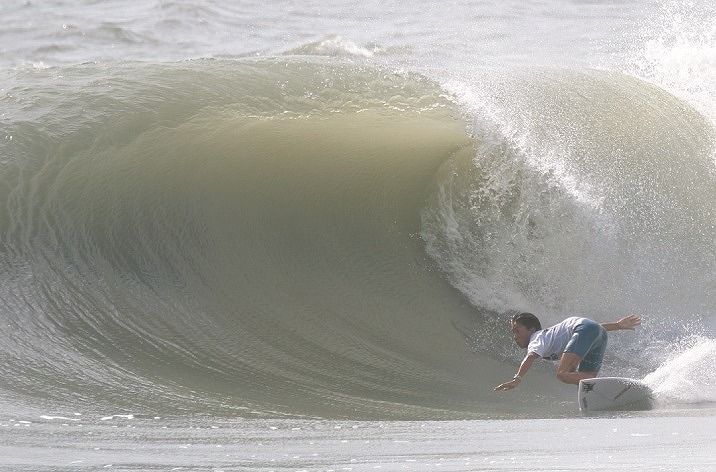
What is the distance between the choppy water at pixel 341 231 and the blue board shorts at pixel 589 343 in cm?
36

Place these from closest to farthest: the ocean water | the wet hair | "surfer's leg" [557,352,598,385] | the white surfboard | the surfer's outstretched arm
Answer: the ocean water → the white surfboard → the surfer's outstretched arm → "surfer's leg" [557,352,598,385] → the wet hair

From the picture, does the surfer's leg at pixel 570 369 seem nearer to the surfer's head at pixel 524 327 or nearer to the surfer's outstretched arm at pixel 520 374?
the surfer's outstretched arm at pixel 520 374

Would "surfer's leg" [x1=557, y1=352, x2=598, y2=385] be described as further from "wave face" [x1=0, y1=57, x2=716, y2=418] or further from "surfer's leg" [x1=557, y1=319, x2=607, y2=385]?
"wave face" [x1=0, y1=57, x2=716, y2=418]

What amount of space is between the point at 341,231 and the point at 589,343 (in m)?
2.66

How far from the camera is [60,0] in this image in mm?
19578

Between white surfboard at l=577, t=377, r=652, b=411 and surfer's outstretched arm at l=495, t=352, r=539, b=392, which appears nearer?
white surfboard at l=577, t=377, r=652, b=411

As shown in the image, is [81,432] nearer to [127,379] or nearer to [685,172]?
[127,379]

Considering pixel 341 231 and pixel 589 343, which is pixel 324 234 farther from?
pixel 589 343

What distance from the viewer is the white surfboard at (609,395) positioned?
5574mm

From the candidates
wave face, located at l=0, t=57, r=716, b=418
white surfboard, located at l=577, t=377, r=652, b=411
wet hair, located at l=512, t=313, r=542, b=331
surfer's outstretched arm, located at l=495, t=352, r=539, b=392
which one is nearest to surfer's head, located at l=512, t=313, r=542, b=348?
wet hair, located at l=512, t=313, r=542, b=331

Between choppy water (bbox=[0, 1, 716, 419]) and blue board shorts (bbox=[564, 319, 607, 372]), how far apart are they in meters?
0.36

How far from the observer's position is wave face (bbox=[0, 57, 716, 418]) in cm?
625

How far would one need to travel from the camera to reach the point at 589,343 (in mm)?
6203

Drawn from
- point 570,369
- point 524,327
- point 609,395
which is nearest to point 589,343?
point 570,369
